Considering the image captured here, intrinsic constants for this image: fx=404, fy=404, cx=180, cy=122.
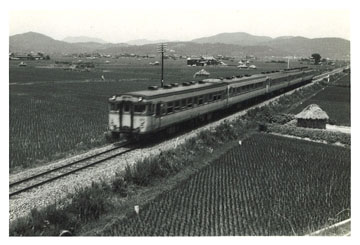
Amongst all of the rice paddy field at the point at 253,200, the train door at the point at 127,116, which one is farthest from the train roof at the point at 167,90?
the rice paddy field at the point at 253,200


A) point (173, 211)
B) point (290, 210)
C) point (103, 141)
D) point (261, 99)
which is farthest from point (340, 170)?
point (261, 99)

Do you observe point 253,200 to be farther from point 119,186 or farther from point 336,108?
point 336,108

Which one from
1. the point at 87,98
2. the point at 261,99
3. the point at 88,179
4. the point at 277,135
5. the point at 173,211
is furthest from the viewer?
the point at 261,99

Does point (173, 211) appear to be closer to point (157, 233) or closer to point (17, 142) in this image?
point (157, 233)

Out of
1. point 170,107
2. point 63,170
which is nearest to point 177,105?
point 170,107

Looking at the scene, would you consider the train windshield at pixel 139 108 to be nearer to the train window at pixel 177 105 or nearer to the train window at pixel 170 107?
the train window at pixel 170 107

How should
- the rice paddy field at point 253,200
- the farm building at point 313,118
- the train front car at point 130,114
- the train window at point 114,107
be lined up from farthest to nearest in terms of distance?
the farm building at point 313,118 → the train window at point 114,107 → the train front car at point 130,114 → the rice paddy field at point 253,200

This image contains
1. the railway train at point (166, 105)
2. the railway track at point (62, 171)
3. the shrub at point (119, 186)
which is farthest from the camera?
the railway train at point (166, 105)

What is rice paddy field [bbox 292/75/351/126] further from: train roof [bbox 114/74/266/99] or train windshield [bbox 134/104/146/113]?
train windshield [bbox 134/104/146/113]
